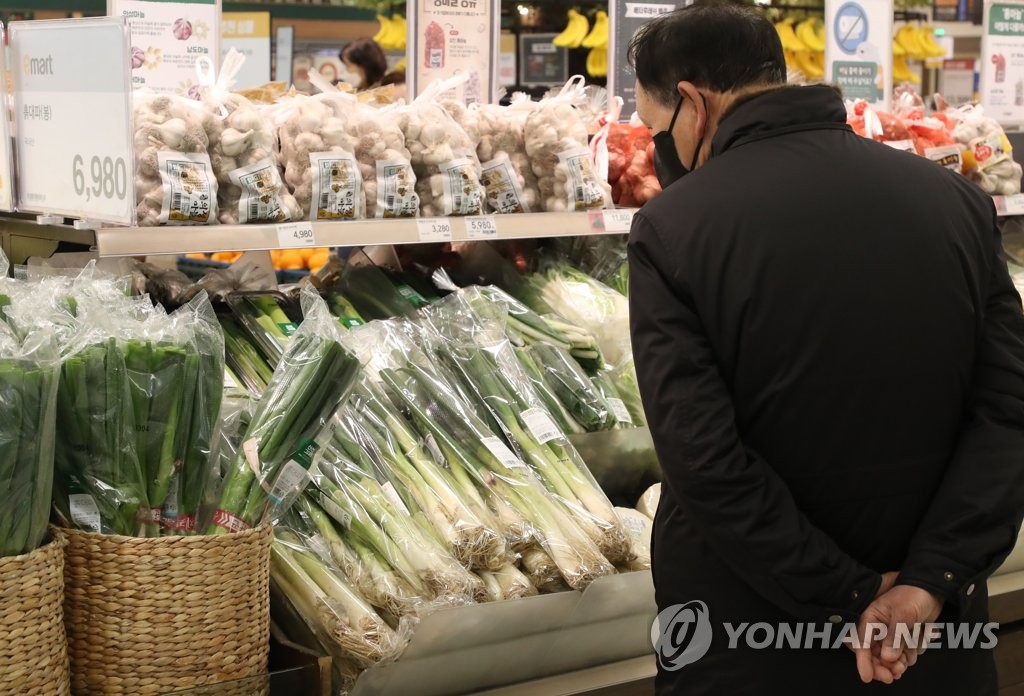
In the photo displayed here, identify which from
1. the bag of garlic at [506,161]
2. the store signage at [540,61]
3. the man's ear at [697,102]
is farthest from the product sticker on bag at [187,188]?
the store signage at [540,61]

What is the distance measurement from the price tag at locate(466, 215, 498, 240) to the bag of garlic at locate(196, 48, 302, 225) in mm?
409

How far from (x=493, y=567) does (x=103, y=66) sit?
44.9 inches

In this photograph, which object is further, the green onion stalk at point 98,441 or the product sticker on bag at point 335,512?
the product sticker on bag at point 335,512

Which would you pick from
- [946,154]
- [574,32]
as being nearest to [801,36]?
[574,32]

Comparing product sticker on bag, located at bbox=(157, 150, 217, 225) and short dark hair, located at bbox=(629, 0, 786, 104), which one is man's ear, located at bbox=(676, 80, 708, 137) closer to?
short dark hair, located at bbox=(629, 0, 786, 104)

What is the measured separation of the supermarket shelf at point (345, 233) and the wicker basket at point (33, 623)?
67 cm

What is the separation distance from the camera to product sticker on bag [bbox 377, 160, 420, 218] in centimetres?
256

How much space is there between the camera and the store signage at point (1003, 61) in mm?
4324

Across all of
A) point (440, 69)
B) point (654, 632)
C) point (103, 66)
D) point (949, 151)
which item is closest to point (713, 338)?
point (654, 632)

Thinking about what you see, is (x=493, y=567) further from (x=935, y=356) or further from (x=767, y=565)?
(x=935, y=356)

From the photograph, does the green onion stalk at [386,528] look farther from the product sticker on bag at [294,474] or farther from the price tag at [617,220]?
the price tag at [617,220]

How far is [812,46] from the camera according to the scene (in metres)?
7.10

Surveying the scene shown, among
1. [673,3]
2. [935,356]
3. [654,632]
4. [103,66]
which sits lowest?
[654,632]

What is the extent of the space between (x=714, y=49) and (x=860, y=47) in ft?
8.18
